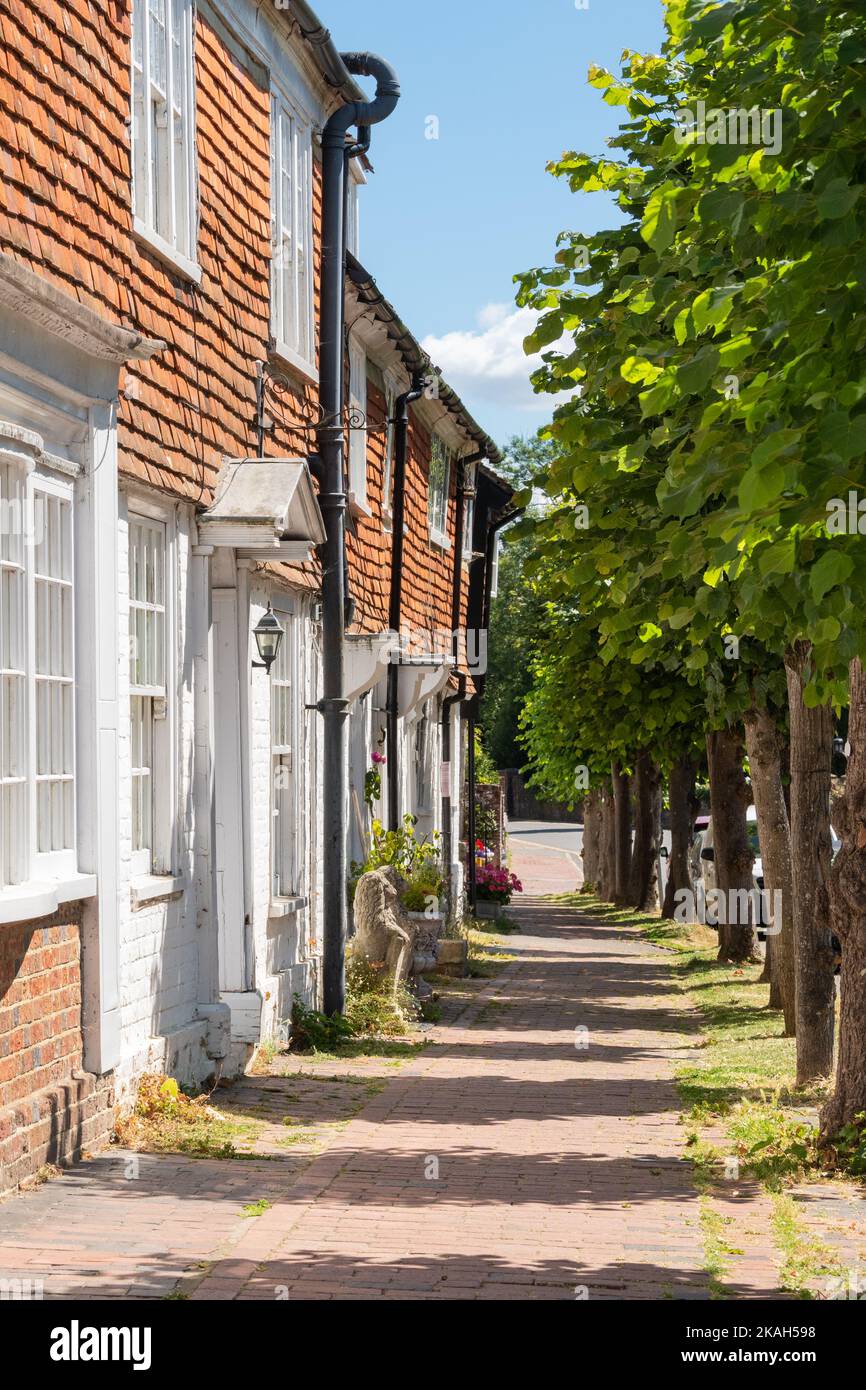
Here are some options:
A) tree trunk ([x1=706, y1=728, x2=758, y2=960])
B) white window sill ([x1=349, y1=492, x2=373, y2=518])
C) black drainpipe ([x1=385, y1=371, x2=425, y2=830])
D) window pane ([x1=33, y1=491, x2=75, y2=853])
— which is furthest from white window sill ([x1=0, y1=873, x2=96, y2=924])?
tree trunk ([x1=706, y1=728, x2=758, y2=960])

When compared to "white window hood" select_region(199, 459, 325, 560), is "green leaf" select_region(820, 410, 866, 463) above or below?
below

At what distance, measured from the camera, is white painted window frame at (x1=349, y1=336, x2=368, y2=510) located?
658 inches

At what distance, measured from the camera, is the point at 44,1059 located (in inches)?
296

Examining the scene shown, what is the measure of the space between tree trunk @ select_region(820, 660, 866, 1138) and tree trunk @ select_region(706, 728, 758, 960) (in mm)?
12656

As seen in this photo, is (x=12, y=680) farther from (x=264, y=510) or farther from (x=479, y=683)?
(x=479, y=683)

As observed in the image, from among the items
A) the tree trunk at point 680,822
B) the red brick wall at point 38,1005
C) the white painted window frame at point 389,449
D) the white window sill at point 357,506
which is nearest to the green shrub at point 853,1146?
the red brick wall at point 38,1005

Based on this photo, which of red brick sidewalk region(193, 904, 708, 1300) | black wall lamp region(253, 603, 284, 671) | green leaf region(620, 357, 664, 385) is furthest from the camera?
black wall lamp region(253, 603, 284, 671)

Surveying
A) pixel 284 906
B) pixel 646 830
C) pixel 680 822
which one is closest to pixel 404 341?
pixel 284 906

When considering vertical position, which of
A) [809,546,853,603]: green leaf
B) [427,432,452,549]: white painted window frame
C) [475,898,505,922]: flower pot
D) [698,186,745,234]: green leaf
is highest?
[427,432,452,549]: white painted window frame

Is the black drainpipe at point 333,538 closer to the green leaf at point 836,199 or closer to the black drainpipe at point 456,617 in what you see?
the green leaf at point 836,199

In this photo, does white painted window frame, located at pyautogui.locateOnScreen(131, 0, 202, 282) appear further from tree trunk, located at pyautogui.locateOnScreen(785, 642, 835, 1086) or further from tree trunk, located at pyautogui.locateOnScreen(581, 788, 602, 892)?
tree trunk, located at pyautogui.locateOnScreen(581, 788, 602, 892)

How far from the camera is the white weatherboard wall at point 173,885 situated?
29.6 feet
